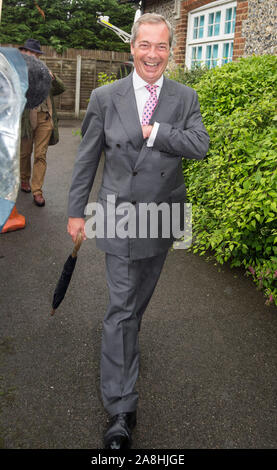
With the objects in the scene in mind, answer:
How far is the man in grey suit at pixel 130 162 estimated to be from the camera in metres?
2.68

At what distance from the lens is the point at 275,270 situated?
14.1ft

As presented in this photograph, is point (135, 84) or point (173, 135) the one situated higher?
point (135, 84)

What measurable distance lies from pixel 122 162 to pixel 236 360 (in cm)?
183

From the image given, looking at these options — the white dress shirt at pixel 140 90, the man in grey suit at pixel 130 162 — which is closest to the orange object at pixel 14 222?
the man in grey suit at pixel 130 162

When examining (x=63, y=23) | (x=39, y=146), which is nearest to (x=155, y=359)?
(x=39, y=146)

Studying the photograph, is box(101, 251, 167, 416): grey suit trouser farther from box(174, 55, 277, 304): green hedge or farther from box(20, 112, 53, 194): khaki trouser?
box(20, 112, 53, 194): khaki trouser

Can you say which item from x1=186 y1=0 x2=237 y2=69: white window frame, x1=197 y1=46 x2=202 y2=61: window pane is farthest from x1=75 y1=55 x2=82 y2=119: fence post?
x1=197 y1=46 x2=202 y2=61: window pane

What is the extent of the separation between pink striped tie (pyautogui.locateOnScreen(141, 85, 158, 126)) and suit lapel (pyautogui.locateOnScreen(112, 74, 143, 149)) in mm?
73

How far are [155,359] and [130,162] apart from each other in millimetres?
1591

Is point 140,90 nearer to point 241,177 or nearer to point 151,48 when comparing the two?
point 151,48

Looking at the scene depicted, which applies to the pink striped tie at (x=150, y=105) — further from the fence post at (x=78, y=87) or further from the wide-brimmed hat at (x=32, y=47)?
the fence post at (x=78, y=87)
